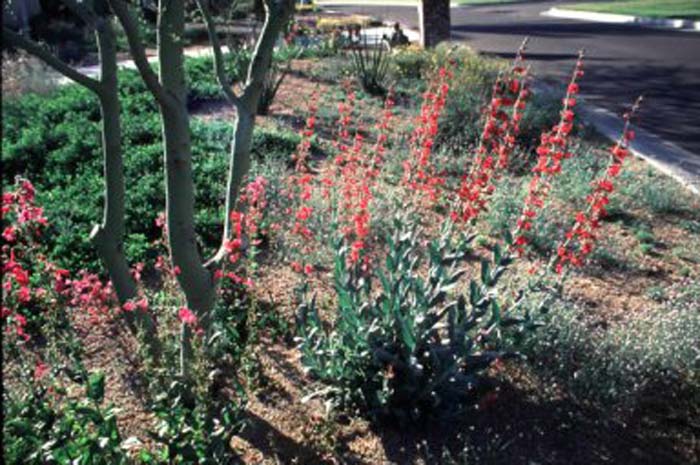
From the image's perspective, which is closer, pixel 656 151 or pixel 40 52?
pixel 40 52

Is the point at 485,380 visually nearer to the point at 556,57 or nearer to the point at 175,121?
the point at 175,121

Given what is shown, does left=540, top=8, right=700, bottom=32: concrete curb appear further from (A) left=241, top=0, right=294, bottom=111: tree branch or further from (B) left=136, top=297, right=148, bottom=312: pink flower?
(B) left=136, top=297, right=148, bottom=312: pink flower

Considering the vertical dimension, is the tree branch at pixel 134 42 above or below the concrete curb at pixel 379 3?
below

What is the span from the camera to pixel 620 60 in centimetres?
1594

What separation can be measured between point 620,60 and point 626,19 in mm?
11367

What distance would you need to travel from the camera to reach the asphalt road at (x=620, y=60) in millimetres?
10352

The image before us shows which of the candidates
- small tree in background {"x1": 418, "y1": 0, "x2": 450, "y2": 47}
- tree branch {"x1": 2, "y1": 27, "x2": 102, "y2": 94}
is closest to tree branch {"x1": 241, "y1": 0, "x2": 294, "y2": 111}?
tree branch {"x1": 2, "y1": 27, "x2": 102, "y2": 94}

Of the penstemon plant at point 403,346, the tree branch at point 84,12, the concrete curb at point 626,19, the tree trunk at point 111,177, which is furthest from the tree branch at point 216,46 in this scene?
the concrete curb at point 626,19

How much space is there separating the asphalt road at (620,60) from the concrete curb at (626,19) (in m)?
0.91

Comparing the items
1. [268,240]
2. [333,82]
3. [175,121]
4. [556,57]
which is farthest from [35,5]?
[175,121]

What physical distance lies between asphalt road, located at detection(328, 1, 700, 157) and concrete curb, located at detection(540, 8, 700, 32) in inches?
35.9

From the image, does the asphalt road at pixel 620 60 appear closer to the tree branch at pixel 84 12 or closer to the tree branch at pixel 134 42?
the tree branch at pixel 134 42

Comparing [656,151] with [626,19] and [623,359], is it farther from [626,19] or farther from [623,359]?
[626,19]

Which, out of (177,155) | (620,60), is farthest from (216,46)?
(620,60)
